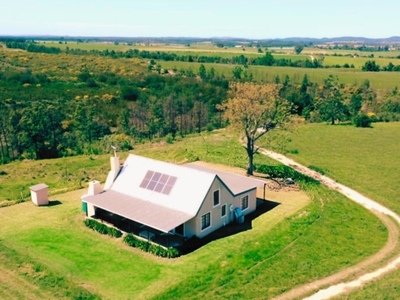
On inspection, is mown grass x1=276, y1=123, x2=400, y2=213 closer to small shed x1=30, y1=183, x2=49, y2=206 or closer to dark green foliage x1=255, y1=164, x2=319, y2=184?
dark green foliage x1=255, y1=164, x2=319, y2=184

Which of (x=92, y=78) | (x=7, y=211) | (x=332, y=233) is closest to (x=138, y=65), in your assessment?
(x=92, y=78)

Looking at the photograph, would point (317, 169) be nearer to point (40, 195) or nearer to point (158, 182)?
point (158, 182)

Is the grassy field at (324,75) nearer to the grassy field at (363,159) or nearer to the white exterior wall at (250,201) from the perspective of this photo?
the grassy field at (363,159)

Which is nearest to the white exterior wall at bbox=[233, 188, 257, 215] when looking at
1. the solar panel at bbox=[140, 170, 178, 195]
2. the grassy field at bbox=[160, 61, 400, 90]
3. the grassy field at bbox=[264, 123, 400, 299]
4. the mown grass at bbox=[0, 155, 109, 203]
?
the solar panel at bbox=[140, 170, 178, 195]

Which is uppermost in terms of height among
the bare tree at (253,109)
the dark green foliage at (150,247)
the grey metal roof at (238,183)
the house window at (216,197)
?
the bare tree at (253,109)

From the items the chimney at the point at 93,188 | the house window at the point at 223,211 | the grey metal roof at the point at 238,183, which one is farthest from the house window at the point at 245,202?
the chimney at the point at 93,188

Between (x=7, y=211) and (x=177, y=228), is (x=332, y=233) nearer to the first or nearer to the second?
(x=177, y=228)

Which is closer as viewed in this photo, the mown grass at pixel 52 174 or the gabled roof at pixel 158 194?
the gabled roof at pixel 158 194
